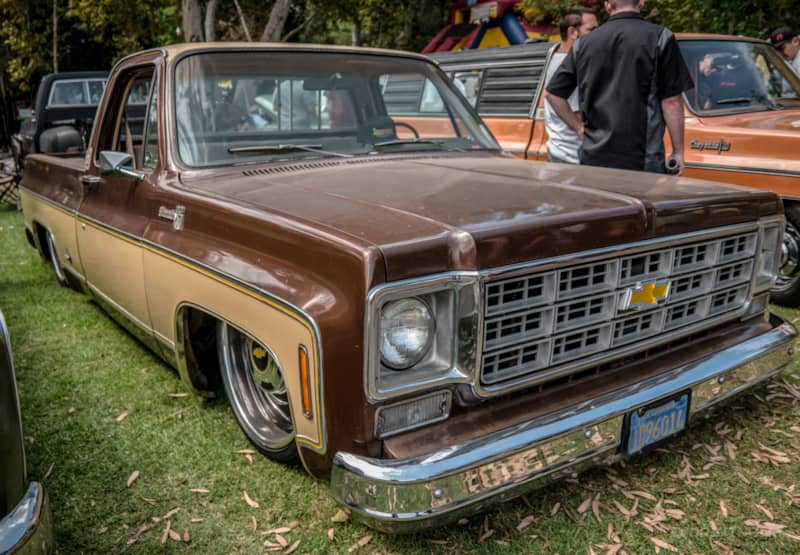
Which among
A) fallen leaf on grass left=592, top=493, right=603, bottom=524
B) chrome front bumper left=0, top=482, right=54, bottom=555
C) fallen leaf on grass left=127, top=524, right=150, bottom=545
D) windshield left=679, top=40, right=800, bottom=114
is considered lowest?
fallen leaf on grass left=127, top=524, right=150, bottom=545

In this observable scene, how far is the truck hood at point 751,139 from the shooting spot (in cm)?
483

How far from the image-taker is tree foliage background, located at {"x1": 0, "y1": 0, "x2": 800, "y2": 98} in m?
12.7

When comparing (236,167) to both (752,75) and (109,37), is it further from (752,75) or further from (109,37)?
(109,37)

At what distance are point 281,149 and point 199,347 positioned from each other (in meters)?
1.01

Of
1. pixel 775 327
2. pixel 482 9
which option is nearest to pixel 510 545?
pixel 775 327

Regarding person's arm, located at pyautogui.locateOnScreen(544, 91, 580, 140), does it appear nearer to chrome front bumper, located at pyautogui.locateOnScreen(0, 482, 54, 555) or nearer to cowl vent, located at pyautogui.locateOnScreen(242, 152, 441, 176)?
cowl vent, located at pyautogui.locateOnScreen(242, 152, 441, 176)

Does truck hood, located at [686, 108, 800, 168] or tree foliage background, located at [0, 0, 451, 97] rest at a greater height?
tree foliage background, located at [0, 0, 451, 97]

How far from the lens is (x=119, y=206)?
11.8 feet

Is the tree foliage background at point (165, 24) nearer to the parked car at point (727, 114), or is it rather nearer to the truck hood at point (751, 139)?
the parked car at point (727, 114)

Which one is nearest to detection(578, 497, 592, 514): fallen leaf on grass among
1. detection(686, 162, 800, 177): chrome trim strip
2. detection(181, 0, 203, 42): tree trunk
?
detection(686, 162, 800, 177): chrome trim strip

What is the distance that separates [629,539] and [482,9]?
19734 millimetres

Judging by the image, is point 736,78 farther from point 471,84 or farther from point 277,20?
point 277,20

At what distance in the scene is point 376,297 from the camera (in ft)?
6.52

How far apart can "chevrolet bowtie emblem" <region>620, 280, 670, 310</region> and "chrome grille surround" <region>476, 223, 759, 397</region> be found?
0.04 feet
